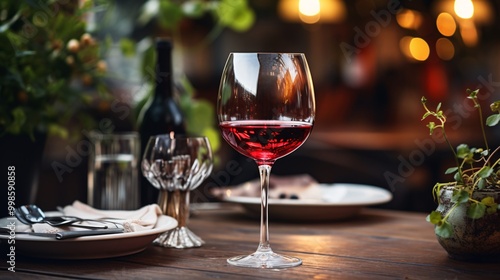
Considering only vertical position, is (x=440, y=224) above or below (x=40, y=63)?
below

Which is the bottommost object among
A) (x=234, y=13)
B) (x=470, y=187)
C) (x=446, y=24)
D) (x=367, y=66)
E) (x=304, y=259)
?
(x=304, y=259)

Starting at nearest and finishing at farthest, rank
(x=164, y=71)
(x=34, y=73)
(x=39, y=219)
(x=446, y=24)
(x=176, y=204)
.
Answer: (x=39, y=219) → (x=176, y=204) → (x=34, y=73) → (x=164, y=71) → (x=446, y=24)

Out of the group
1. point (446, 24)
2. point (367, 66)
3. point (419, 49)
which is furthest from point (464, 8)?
point (367, 66)

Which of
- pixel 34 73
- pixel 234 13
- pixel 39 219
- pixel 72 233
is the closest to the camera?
pixel 72 233

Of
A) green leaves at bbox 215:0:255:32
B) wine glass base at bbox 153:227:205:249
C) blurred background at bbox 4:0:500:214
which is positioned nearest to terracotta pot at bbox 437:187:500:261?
wine glass base at bbox 153:227:205:249

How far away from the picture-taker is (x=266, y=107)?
956 millimetres

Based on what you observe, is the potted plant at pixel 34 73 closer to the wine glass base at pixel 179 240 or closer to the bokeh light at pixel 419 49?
the wine glass base at pixel 179 240

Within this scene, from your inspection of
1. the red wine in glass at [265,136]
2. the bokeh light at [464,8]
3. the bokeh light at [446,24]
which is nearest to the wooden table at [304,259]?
the red wine in glass at [265,136]

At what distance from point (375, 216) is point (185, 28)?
157 inches

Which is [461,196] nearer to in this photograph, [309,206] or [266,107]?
[266,107]

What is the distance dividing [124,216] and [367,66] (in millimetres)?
4423

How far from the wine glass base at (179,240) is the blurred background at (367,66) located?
2.62m

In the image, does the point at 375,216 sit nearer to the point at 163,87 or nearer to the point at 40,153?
the point at 163,87

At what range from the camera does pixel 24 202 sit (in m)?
1.30
